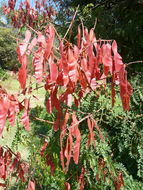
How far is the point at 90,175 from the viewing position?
1.60 metres

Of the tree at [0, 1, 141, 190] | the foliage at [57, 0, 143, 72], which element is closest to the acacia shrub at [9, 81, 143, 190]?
the tree at [0, 1, 141, 190]

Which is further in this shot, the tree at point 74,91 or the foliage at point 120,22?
the foliage at point 120,22

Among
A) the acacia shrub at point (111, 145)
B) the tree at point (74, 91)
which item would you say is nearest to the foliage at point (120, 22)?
the acacia shrub at point (111, 145)

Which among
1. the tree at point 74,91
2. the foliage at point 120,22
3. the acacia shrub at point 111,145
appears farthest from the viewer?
the foliage at point 120,22

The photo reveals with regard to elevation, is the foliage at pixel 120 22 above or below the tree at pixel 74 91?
above

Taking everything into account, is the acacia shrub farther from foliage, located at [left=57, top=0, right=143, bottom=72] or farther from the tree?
foliage, located at [left=57, top=0, right=143, bottom=72]

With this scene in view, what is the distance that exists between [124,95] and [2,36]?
13808mm

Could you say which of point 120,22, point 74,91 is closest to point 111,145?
point 74,91

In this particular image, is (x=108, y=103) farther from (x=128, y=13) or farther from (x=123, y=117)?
(x=128, y=13)

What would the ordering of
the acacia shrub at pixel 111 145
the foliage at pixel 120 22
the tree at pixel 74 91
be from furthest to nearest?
the foliage at pixel 120 22
the acacia shrub at pixel 111 145
the tree at pixel 74 91

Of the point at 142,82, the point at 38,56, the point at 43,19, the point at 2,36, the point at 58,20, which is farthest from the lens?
the point at 2,36

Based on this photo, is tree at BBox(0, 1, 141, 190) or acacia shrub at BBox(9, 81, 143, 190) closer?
tree at BBox(0, 1, 141, 190)

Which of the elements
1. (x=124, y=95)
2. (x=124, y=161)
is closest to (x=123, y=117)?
(x=124, y=161)

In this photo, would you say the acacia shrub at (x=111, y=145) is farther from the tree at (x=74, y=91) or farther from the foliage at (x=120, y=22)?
the foliage at (x=120, y=22)
